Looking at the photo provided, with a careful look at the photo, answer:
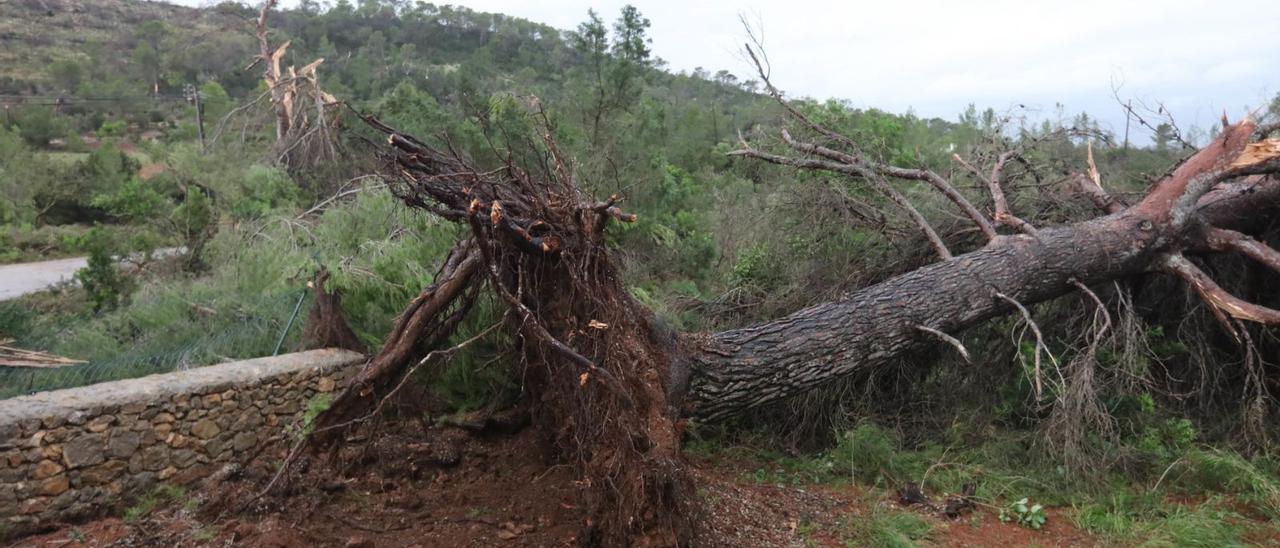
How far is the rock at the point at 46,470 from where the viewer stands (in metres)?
4.29

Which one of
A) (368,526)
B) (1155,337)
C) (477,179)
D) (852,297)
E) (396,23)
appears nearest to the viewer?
(477,179)

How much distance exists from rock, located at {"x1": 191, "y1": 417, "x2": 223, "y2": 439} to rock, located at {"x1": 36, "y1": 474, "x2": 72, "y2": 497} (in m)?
0.67

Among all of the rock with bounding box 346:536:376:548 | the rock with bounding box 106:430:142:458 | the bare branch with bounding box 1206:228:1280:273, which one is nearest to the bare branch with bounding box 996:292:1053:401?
the bare branch with bounding box 1206:228:1280:273

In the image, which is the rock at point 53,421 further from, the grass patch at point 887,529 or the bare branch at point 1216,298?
the bare branch at point 1216,298

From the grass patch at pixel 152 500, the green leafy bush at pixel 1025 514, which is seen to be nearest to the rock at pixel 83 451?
the grass patch at pixel 152 500

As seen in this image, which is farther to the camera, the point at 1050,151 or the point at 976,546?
the point at 1050,151

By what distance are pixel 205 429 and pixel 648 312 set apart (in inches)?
109

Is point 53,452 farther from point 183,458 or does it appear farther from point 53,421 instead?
point 183,458

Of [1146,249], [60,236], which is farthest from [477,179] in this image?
[60,236]

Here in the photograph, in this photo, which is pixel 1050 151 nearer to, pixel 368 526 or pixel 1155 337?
pixel 1155 337

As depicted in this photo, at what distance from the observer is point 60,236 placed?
17781mm

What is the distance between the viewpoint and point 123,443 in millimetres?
4605

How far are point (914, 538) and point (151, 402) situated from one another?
14.0ft

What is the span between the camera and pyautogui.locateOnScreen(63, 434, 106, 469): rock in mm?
4406
